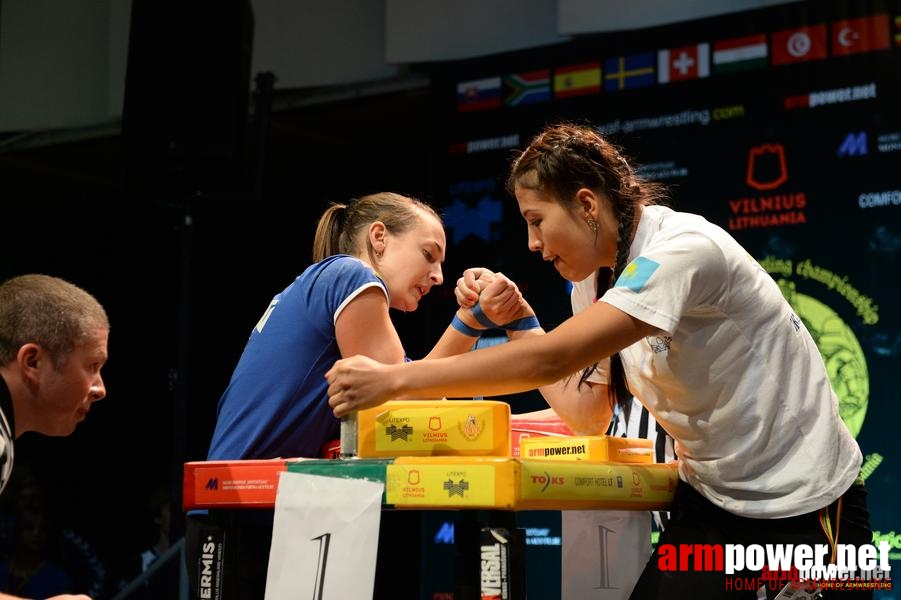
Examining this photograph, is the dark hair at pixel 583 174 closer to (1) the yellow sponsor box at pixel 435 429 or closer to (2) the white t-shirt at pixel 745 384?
(2) the white t-shirt at pixel 745 384

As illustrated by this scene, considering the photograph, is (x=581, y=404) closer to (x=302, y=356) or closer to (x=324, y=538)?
(x=302, y=356)

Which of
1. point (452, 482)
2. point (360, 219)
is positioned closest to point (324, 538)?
point (452, 482)

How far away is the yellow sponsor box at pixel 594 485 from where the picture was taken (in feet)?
5.20

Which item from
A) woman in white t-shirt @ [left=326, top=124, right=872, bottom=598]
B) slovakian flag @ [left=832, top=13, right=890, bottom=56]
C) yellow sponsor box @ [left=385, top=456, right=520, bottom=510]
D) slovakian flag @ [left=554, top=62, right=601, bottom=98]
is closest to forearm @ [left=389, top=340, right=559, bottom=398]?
woman in white t-shirt @ [left=326, top=124, right=872, bottom=598]

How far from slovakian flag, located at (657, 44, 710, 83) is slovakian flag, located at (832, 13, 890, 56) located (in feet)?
1.69

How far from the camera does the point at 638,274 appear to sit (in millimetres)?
1722

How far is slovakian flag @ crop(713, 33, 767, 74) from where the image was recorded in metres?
4.32

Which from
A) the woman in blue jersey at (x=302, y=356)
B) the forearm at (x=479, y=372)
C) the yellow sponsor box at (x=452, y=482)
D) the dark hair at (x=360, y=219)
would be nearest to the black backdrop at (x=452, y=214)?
the dark hair at (x=360, y=219)

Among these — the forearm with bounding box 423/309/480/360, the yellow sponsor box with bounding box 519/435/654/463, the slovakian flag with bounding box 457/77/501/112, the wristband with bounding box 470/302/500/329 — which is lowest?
the yellow sponsor box with bounding box 519/435/654/463

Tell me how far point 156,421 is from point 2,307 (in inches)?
194

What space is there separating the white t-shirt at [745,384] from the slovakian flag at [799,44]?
2705 mm

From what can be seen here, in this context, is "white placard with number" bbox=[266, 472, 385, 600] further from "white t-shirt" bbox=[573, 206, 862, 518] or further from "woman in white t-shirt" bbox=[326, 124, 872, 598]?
"white t-shirt" bbox=[573, 206, 862, 518]

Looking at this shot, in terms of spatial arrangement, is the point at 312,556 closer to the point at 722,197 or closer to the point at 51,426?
the point at 51,426

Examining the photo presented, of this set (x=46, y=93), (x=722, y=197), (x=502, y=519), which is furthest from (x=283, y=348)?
(x=46, y=93)
